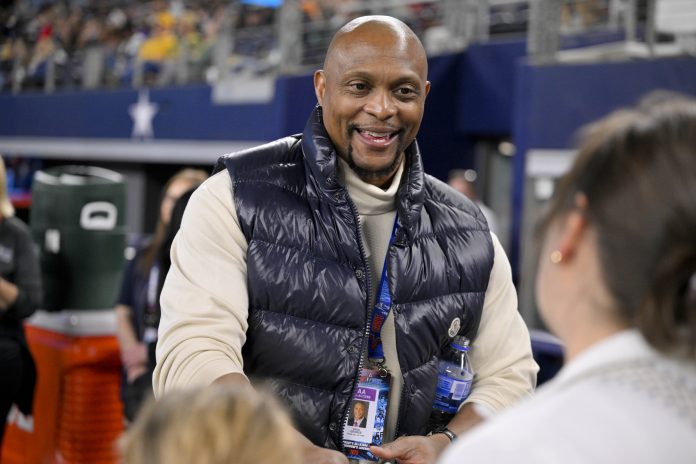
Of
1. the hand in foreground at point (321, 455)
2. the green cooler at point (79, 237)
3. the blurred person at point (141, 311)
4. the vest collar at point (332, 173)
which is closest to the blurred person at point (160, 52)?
the green cooler at point (79, 237)

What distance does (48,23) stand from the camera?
52.1 ft

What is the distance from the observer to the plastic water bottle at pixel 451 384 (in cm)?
208

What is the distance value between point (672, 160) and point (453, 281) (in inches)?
41.7

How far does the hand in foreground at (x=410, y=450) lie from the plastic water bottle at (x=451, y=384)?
0.48 ft

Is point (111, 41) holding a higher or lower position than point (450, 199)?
lower

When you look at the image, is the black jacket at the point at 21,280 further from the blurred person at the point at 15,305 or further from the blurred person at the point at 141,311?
the blurred person at the point at 141,311

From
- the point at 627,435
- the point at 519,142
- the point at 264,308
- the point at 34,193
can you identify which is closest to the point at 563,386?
the point at 627,435

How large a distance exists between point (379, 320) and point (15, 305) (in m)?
2.31

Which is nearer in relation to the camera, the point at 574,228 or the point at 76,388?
the point at 574,228

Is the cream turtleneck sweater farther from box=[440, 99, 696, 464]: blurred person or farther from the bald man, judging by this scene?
box=[440, 99, 696, 464]: blurred person

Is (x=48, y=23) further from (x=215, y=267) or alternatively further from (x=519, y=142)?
(x=215, y=267)

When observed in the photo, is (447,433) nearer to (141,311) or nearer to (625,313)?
(625,313)

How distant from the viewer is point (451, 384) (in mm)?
2084

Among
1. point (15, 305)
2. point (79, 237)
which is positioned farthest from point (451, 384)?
point (79, 237)
